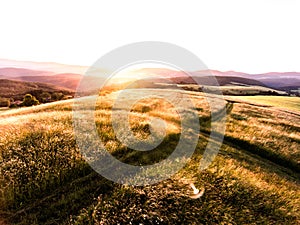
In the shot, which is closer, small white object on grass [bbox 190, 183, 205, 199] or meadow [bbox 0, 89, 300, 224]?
meadow [bbox 0, 89, 300, 224]

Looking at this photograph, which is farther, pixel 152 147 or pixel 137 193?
pixel 152 147

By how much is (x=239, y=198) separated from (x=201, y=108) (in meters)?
19.3

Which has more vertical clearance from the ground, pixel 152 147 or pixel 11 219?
pixel 152 147

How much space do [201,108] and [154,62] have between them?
43.6 ft

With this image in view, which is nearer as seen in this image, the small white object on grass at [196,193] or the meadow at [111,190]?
the meadow at [111,190]

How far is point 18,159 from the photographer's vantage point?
8781 mm

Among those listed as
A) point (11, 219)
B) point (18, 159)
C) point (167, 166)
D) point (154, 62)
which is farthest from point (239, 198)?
point (154, 62)

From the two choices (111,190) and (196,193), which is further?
(196,193)

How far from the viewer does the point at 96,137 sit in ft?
36.3

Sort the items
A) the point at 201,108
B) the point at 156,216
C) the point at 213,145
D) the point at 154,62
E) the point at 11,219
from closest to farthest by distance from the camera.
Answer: the point at 11,219 → the point at 156,216 → the point at 213,145 → the point at 154,62 → the point at 201,108

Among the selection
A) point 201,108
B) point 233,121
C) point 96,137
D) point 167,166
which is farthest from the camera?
point 201,108

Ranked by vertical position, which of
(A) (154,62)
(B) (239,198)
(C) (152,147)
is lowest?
(B) (239,198)

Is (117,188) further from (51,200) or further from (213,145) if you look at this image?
(213,145)

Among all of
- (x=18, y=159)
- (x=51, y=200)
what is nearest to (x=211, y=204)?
(x=51, y=200)
